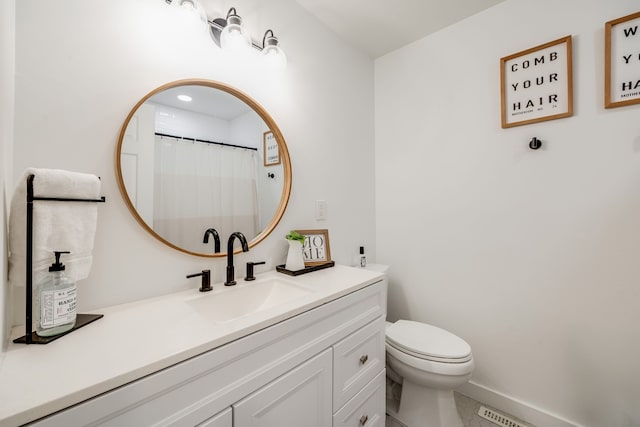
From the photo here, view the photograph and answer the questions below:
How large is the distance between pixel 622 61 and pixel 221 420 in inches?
84.7

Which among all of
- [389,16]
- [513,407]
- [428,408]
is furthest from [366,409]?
[389,16]

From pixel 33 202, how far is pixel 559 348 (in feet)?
7.40

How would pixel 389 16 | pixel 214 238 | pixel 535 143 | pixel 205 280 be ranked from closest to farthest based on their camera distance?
pixel 205 280 → pixel 214 238 → pixel 535 143 → pixel 389 16

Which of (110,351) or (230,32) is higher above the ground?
(230,32)

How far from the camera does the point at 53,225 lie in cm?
70

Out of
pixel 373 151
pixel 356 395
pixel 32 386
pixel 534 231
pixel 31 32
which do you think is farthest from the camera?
pixel 373 151

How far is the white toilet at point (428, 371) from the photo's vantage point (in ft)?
4.15

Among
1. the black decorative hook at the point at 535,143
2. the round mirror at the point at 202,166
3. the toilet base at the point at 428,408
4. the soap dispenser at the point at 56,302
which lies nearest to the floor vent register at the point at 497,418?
the toilet base at the point at 428,408

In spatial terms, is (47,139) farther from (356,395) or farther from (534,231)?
(534,231)

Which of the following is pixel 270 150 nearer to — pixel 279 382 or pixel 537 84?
pixel 279 382

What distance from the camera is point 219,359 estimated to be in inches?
26.7

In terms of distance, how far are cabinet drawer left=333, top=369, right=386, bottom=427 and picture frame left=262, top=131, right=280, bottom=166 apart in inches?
47.0

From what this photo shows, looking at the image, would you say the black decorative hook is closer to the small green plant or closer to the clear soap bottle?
the clear soap bottle

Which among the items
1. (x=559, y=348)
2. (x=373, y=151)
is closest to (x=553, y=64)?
(x=373, y=151)
